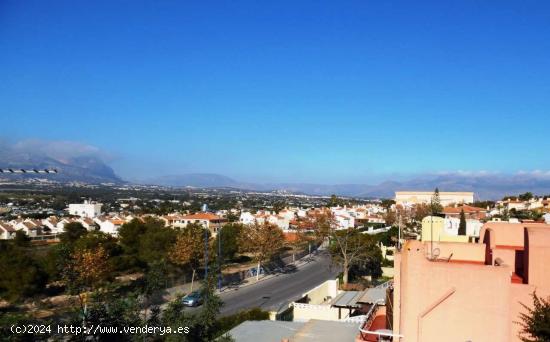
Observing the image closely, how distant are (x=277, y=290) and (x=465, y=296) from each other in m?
24.4

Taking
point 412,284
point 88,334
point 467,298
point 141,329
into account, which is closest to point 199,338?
point 141,329

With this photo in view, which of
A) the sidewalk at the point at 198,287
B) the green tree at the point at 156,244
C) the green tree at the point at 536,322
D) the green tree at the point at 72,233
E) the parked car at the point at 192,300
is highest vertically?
the green tree at the point at 536,322

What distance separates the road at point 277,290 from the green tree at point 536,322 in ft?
58.7

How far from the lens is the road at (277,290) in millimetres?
27531

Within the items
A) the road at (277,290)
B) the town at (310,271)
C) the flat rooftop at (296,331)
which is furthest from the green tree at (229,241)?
the flat rooftop at (296,331)

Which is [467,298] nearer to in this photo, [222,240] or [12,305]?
[12,305]

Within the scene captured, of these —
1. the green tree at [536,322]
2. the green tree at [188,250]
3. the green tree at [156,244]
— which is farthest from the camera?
the green tree at [156,244]

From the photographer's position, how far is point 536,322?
8.09m

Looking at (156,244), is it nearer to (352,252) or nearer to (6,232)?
(352,252)

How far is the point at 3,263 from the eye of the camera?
1102 inches

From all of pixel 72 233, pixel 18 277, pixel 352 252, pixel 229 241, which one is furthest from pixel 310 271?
pixel 72 233

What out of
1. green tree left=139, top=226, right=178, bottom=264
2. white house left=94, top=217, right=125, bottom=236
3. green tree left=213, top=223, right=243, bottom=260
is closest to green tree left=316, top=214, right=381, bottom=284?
green tree left=213, top=223, right=243, bottom=260

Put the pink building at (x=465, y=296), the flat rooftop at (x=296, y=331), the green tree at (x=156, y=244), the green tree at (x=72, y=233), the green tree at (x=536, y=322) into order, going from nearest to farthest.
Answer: the green tree at (x=536, y=322) → the pink building at (x=465, y=296) → the flat rooftop at (x=296, y=331) → the green tree at (x=156, y=244) → the green tree at (x=72, y=233)

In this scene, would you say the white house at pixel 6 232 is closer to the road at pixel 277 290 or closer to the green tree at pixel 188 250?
the green tree at pixel 188 250
